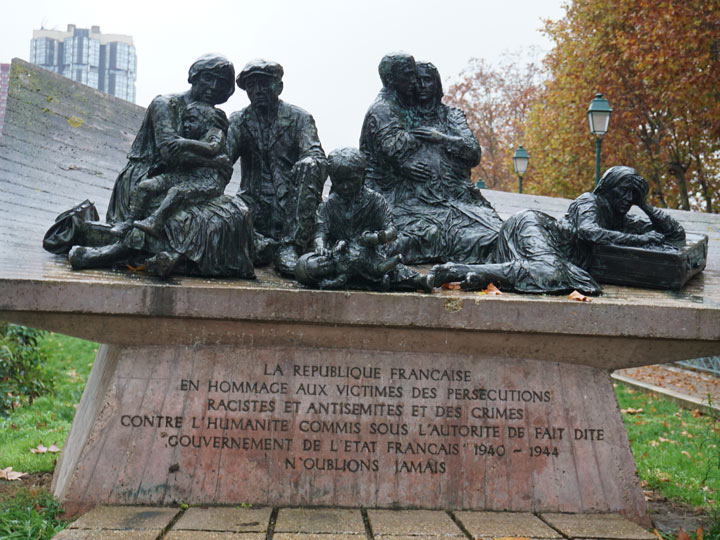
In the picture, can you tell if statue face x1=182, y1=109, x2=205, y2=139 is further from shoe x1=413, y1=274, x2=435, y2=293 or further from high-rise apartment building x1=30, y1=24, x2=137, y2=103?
high-rise apartment building x1=30, y1=24, x2=137, y2=103

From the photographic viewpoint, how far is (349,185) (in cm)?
502

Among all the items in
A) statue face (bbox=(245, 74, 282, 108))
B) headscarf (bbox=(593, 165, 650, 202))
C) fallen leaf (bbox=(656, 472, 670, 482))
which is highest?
statue face (bbox=(245, 74, 282, 108))

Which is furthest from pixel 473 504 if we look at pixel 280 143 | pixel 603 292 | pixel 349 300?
pixel 280 143

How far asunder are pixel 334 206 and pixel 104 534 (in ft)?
8.21

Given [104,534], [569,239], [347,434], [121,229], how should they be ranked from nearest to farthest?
[104,534], [347,434], [121,229], [569,239]

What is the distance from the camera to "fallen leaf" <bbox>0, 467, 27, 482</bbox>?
5.48 meters

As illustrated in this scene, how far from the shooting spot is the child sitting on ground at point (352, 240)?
4758 millimetres

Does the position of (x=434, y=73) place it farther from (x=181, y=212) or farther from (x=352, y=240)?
(x=181, y=212)

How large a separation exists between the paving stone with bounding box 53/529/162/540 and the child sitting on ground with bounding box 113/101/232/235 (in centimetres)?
199

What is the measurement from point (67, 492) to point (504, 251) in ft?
11.7

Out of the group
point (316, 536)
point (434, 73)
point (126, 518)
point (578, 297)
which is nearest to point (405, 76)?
point (434, 73)

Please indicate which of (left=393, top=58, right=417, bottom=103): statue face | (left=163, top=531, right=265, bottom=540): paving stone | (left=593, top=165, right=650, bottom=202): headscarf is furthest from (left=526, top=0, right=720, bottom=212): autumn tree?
(left=163, top=531, right=265, bottom=540): paving stone

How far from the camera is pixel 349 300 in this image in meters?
4.57

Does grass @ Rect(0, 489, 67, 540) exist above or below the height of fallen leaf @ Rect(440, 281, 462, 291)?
below
